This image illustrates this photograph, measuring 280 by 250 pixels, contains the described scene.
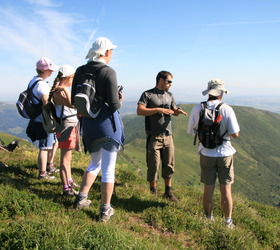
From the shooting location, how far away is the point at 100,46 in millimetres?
4098

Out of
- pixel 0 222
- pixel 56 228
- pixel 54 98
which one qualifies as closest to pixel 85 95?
pixel 54 98

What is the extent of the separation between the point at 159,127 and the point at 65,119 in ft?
7.87

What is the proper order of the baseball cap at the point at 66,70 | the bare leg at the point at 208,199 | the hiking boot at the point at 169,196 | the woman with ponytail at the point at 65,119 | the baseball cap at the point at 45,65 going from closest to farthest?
the woman with ponytail at the point at 65,119, the baseball cap at the point at 66,70, the bare leg at the point at 208,199, the baseball cap at the point at 45,65, the hiking boot at the point at 169,196

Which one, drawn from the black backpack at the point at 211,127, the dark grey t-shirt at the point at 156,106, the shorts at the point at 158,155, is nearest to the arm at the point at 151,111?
the dark grey t-shirt at the point at 156,106

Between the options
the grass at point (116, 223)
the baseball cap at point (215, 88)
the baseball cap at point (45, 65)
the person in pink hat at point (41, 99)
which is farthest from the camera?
the baseball cap at point (45, 65)

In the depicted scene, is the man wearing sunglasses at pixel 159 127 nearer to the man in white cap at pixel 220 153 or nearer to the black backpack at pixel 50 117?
the man in white cap at pixel 220 153

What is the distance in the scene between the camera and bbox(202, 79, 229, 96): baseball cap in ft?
16.4

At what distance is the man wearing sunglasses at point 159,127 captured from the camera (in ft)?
20.4

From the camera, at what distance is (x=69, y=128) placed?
512cm

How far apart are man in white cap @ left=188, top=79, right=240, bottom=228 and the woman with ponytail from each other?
2.58 metres

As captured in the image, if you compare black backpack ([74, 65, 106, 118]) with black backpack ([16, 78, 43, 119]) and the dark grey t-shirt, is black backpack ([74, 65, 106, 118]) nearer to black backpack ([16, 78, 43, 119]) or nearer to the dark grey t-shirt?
black backpack ([16, 78, 43, 119])

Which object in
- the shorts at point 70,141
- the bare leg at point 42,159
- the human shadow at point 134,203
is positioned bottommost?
the human shadow at point 134,203

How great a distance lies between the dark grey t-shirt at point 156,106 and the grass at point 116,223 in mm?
1667

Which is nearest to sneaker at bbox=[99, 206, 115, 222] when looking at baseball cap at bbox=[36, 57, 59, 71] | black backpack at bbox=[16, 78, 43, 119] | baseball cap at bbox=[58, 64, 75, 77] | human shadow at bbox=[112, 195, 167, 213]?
human shadow at bbox=[112, 195, 167, 213]
